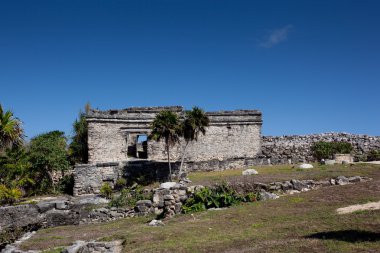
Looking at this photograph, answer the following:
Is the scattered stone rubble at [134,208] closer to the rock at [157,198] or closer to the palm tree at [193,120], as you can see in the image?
the rock at [157,198]

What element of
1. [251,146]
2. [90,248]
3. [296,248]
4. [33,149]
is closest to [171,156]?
[251,146]

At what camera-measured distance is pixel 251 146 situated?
116 feet

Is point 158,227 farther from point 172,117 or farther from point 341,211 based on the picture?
point 172,117

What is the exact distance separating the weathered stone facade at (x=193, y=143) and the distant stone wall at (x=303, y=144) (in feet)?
5.20

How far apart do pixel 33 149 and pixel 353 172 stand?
73.6 ft

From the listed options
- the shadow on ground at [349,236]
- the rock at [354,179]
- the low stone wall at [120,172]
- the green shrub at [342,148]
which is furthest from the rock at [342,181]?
the green shrub at [342,148]

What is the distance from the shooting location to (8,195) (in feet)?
79.2

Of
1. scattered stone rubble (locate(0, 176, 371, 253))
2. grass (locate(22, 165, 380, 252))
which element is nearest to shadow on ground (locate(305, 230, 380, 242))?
grass (locate(22, 165, 380, 252))

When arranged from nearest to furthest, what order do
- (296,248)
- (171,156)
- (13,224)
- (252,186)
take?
1. (296,248)
2. (252,186)
3. (13,224)
4. (171,156)

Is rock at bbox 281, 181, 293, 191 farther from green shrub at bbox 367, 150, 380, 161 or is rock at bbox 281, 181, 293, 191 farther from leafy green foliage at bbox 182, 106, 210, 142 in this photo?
green shrub at bbox 367, 150, 380, 161

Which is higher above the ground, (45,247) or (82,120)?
(82,120)

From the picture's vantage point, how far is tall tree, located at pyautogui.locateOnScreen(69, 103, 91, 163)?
33312 millimetres

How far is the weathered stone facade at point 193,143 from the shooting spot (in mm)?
33094

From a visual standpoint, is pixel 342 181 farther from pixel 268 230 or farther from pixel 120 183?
pixel 120 183
